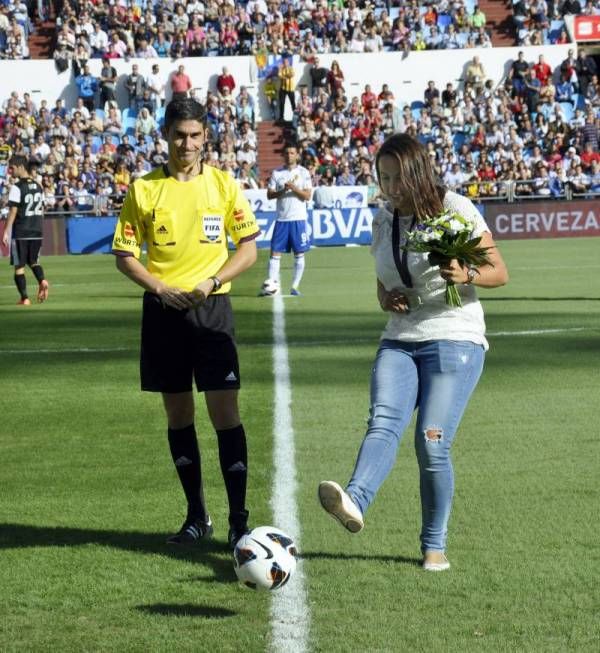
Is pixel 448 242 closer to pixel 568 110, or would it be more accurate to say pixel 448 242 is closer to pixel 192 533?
pixel 192 533

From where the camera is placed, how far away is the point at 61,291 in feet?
76.5

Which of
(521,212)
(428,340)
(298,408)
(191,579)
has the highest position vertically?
(428,340)

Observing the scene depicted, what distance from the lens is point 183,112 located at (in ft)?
21.1

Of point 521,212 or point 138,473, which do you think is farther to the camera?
point 521,212

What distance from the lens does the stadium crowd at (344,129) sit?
4028cm

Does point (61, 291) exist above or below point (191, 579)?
below

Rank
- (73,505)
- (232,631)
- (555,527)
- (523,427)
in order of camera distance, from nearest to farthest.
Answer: (232,631) < (555,527) < (73,505) < (523,427)

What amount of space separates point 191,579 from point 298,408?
4737mm

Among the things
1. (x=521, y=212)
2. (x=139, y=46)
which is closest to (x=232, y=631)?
→ (x=521, y=212)

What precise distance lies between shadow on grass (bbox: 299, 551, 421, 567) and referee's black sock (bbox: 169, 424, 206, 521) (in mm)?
681

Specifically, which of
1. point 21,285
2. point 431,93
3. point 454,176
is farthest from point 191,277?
point 431,93

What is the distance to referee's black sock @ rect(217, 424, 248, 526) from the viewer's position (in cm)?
660

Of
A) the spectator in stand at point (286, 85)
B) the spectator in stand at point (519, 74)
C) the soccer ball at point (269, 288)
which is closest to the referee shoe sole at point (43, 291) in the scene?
the soccer ball at point (269, 288)

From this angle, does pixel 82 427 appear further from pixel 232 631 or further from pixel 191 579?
pixel 232 631
